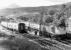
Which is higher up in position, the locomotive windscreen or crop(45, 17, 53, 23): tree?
crop(45, 17, 53, 23): tree

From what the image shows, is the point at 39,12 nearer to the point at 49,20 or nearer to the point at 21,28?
the point at 49,20

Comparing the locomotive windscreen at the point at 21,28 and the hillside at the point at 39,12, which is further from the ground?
the hillside at the point at 39,12

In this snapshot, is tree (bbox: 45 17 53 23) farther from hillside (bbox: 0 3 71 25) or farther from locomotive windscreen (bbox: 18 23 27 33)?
locomotive windscreen (bbox: 18 23 27 33)

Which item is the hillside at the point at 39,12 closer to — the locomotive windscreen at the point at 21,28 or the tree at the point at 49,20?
the tree at the point at 49,20

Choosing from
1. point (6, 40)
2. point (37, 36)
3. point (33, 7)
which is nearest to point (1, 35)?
point (6, 40)

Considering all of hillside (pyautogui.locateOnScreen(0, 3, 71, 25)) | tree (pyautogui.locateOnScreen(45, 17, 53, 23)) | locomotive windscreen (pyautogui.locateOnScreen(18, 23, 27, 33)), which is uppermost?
hillside (pyautogui.locateOnScreen(0, 3, 71, 25))

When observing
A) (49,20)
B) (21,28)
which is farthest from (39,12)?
(21,28)

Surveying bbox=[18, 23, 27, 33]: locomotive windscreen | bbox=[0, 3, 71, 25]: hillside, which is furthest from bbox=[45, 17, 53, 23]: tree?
bbox=[18, 23, 27, 33]: locomotive windscreen

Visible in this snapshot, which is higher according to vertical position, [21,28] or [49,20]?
[49,20]

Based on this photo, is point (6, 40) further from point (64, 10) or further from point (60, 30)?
point (64, 10)

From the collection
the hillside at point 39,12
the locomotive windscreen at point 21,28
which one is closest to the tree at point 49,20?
the hillside at point 39,12

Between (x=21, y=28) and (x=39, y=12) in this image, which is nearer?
(x=21, y=28)
